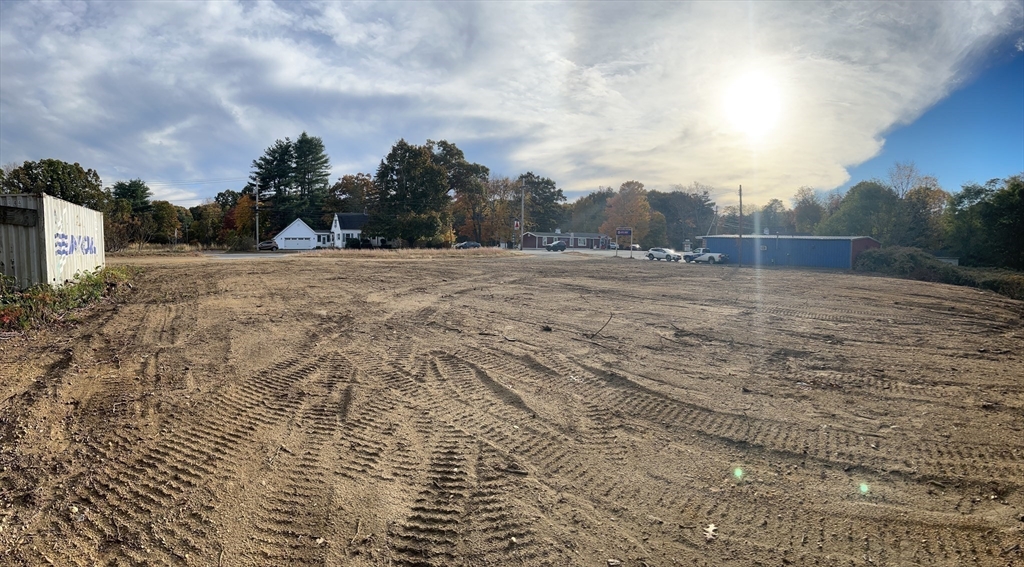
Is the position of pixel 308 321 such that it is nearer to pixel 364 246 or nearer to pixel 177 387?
pixel 177 387

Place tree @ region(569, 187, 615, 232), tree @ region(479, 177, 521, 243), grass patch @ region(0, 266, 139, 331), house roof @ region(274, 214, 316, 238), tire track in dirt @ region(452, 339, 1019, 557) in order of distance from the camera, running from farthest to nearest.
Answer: tree @ region(569, 187, 615, 232) → tree @ region(479, 177, 521, 243) → house roof @ region(274, 214, 316, 238) → grass patch @ region(0, 266, 139, 331) → tire track in dirt @ region(452, 339, 1019, 557)

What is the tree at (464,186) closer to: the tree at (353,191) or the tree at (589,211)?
the tree at (353,191)

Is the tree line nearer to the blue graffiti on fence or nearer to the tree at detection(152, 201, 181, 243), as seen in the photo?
the tree at detection(152, 201, 181, 243)

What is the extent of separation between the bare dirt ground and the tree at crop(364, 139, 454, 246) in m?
44.7

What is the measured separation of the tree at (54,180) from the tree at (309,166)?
3067 centimetres

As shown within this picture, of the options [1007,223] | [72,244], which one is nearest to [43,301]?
[72,244]

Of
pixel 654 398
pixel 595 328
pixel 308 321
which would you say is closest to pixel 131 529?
pixel 654 398

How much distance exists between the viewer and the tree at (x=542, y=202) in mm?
92312

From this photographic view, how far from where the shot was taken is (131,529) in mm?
2930

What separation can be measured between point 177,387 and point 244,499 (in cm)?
288

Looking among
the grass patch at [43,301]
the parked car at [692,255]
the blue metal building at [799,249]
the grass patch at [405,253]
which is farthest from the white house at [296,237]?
the grass patch at [43,301]

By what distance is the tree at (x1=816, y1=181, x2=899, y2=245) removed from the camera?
Result: 46594 mm

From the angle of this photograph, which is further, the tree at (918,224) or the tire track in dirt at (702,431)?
the tree at (918,224)

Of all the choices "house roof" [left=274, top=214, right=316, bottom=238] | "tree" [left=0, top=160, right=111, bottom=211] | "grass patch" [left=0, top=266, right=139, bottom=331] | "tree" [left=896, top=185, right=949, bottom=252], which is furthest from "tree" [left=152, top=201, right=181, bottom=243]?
"tree" [left=896, top=185, right=949, bottom=252]
